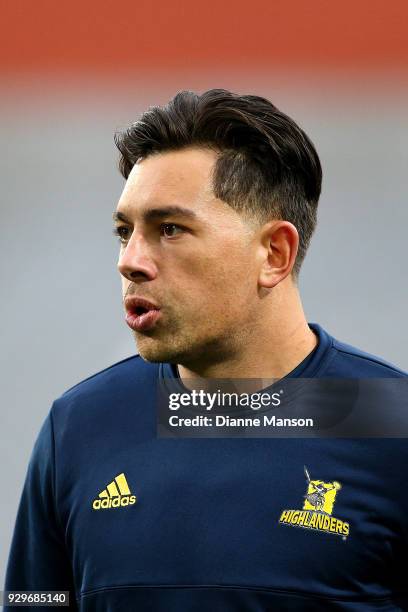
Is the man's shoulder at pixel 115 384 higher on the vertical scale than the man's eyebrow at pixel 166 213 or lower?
lower

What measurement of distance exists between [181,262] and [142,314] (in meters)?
0.12

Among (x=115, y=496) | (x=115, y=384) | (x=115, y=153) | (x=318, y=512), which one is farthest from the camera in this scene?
(x=115, y=153)

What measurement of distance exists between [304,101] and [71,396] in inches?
197

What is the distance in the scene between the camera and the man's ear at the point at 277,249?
1874 millimetres

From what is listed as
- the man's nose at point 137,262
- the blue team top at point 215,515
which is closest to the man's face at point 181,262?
the man's nose at point 137,262

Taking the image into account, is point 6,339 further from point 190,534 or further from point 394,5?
point 190,534

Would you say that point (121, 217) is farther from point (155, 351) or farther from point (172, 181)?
point (155, 351)

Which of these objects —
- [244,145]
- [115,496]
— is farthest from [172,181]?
[115,496]

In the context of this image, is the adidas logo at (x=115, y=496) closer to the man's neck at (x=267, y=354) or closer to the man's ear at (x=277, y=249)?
the man's neck at (x=267, y=354)

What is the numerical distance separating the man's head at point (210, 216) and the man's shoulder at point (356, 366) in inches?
7.0

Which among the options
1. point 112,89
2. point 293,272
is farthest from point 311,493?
point 112,89

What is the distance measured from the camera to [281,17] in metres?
5.76

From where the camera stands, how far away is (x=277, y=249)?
189 cm

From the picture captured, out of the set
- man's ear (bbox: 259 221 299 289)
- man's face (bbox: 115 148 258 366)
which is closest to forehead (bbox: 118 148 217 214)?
man's face (bbox: 115 148 258 366)
